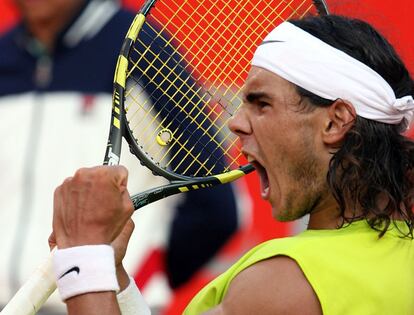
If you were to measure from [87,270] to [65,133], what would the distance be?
1859mm

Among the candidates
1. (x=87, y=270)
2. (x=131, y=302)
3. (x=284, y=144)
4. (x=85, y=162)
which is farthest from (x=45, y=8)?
(x=87, y=270)

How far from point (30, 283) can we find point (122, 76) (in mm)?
511

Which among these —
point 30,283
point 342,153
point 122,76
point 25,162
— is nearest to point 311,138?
point 342,153

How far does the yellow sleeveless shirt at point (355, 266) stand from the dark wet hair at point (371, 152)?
0.13 feet

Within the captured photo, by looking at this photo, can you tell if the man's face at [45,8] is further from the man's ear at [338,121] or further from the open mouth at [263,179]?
the man's ear at [338,121]

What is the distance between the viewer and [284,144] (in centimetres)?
236

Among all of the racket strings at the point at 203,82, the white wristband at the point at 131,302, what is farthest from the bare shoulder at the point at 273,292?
the racket strings at the point at 203,82

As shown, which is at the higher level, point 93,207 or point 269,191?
point 93,207

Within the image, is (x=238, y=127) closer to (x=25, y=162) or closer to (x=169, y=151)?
(x=169, y=151)

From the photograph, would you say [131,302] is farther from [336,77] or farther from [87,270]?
[336,77]

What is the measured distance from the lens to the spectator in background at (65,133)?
3957 mm

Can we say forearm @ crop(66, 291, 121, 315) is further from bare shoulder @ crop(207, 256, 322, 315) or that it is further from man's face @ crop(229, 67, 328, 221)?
man's face @ crop(229, 67, 328, 221)

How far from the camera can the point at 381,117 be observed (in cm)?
236

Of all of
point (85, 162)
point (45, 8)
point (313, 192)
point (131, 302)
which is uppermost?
point (45, 8)
